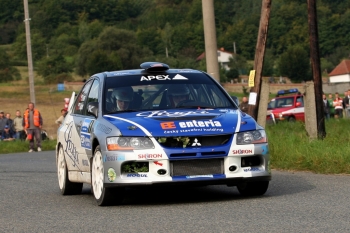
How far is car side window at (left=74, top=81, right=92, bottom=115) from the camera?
11847 millimetres

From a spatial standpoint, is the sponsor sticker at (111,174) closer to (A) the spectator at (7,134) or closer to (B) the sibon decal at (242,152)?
(B) the sibon decal at (242,152)

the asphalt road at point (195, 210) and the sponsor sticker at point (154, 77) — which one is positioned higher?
the sponsor sticker at point (154, 77)

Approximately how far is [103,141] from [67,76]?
12751 cm

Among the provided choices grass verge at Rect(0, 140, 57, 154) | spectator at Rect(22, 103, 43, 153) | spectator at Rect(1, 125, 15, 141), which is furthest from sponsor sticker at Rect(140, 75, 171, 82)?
spectator at Rect(1, 125, 15, 141)

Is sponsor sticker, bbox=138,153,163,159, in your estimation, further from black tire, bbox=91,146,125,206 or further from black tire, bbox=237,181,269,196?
black tire, bbox=237,181,269,196

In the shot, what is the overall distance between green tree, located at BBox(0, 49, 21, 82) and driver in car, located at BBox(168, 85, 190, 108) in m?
115

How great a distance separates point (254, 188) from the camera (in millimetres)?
10562

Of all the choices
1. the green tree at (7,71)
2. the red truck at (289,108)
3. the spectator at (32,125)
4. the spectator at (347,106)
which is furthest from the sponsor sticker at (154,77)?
the green tree at (7,71)

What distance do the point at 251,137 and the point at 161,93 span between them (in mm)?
1453

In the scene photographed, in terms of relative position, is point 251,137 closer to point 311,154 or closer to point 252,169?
point 252,169

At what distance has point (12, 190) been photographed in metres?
13.2

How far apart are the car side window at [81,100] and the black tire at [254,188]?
2.37 m

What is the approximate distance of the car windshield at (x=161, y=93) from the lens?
1084 centimetres

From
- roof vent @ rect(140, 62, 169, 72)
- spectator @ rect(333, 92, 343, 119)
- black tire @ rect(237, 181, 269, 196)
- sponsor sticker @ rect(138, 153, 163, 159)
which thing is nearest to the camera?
sponsor sticker @ rect(138, 153, 163, 159)
